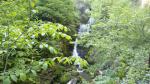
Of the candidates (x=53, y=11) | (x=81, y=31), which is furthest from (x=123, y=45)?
(x=81, y=31)

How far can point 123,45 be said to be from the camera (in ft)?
14.8

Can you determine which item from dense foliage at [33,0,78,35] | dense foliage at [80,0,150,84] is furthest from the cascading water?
dense foliage at [33,0,78,35]

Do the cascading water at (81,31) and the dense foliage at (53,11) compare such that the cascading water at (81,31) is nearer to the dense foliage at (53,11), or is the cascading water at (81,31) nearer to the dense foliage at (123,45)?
the dense foliage at (123,45)

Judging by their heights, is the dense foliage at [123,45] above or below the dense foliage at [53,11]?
below

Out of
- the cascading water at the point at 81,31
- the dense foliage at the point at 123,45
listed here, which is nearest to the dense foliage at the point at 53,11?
the cascading water at the point at 81,31

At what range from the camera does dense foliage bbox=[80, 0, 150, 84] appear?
389 cm

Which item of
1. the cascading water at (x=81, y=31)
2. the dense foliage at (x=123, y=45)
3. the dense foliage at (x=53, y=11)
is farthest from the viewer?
the dense foliage at (x=53, y=11)

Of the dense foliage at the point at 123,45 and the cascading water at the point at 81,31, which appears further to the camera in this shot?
the cascading water at the point at 81,31

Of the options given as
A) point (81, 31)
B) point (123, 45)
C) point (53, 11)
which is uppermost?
point (53, 11)

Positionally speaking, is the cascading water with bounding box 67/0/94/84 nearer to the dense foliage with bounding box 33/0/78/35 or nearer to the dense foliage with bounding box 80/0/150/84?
the dense foliage with bounding box 80/0/150/84

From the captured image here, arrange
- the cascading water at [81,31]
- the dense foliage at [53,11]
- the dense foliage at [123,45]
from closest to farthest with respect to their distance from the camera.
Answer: the dense foliage at [123,45] < the cascading water at [81,31] < the dense foliage at [53,11]

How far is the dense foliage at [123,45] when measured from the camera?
389 cm

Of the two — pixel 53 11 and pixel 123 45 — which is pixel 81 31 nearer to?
pixel 53 11

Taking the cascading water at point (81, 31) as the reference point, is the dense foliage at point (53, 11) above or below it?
above
